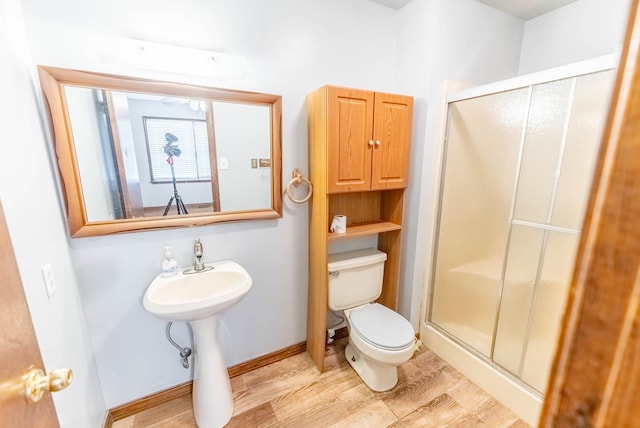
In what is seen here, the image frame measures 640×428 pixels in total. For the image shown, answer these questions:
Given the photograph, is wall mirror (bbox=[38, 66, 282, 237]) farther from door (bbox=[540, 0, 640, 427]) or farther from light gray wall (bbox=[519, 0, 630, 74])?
light gray wall (bbox=[519, 0, 630, 74])

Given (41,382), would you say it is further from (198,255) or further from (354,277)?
(354,277)

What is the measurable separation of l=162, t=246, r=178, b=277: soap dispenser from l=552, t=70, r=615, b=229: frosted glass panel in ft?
6.37

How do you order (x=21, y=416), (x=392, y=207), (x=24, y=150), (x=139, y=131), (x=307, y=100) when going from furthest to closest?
(x=392, y=207), (x=307, y=100), (x=139, y=131), (x=24, y=150), (x=21, y=416)

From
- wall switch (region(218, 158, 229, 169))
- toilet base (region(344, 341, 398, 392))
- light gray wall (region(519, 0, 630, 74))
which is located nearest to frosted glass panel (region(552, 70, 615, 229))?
light gray wall (region(519, 0, 630, 74))

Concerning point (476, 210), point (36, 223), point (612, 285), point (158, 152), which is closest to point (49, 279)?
point (36, 223)

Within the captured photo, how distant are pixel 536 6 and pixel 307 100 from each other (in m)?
1.68

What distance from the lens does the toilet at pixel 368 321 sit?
61.7 inches

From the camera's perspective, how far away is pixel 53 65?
113 cm

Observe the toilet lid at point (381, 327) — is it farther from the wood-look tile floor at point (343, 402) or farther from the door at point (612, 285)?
the door at point (612, 285)

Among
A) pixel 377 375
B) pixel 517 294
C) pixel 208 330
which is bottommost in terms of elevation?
pixel 377 375

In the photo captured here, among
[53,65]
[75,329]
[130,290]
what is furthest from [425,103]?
[75,329]

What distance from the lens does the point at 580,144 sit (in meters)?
1.26

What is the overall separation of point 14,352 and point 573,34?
2.94 meters

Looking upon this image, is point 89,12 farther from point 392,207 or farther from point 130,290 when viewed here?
point 392,207
